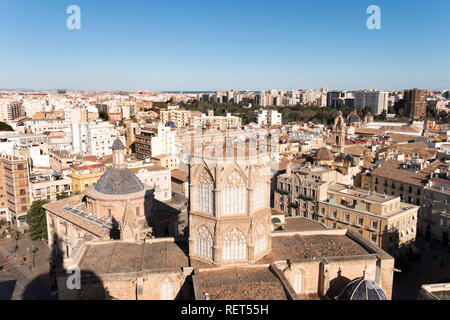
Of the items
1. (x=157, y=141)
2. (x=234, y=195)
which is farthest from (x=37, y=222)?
(x=157, y=141)

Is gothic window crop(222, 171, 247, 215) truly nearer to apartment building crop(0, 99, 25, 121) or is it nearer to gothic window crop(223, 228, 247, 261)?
gothic window crop(223, 228, 247, 261)

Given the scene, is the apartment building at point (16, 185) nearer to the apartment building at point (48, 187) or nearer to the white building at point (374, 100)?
the apartment building at point (48, 187)

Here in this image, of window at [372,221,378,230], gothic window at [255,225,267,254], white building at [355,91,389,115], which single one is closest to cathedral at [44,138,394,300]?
gothic window at [255,225,267,254]

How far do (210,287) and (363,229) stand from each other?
22.4 meters

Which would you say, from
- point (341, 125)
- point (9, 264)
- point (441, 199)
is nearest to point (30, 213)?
point (9, 264)

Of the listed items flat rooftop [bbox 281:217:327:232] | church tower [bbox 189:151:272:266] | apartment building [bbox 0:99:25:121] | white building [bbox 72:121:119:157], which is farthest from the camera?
apartment building [bbox 0:99:25:121]

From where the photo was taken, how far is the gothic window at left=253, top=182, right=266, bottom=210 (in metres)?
17.8

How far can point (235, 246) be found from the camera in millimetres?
17750

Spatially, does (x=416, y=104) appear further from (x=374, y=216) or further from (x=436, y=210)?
(x=374, y=216)

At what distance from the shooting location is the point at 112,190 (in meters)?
30.5

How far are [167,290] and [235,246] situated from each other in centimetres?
380

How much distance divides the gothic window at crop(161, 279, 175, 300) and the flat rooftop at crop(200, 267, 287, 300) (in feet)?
5.09

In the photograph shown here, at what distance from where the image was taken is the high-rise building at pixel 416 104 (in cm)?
14812
